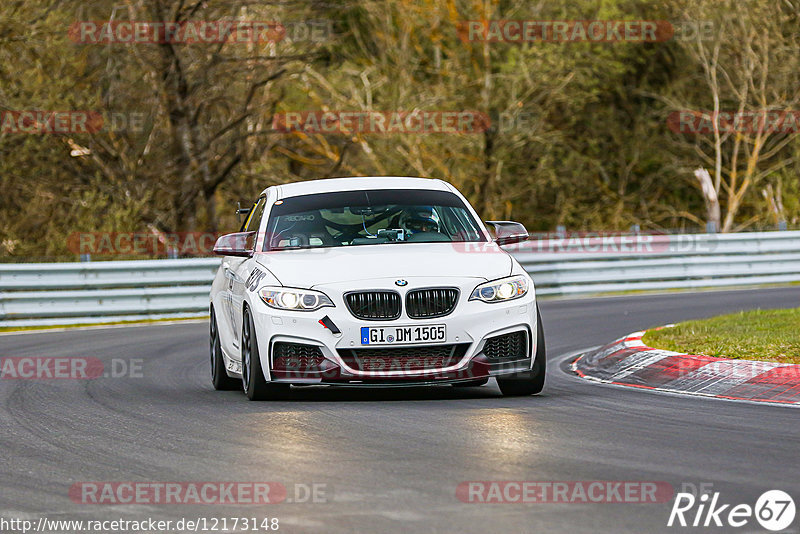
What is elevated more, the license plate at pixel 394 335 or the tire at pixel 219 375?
the license plate at pixel 394 335

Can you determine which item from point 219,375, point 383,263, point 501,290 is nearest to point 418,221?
point 383,263

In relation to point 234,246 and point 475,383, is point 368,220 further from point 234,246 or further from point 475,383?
point 475,383

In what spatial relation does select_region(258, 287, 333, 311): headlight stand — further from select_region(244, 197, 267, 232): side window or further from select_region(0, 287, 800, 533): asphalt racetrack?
select_region(244, 197, 267, 232): side window

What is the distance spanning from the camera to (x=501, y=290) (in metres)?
10.4

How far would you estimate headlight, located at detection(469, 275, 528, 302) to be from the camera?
1030 cm

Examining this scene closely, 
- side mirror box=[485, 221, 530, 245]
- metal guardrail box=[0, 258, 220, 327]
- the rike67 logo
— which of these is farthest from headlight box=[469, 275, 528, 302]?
metal guardrail box=[0, 258, 220, 327]

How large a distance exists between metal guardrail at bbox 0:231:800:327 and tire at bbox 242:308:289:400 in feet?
35.2

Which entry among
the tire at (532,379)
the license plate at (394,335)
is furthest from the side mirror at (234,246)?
the tire at (532,379)

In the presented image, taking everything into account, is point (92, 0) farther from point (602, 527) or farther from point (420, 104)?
point (602, 527)

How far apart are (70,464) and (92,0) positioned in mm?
24018

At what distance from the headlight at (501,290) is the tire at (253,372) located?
1.62 meters

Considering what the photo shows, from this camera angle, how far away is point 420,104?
35406mm

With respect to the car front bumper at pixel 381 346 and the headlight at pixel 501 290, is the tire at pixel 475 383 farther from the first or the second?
the headlight at pixel 501 290

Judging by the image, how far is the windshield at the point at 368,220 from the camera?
37.2ft
